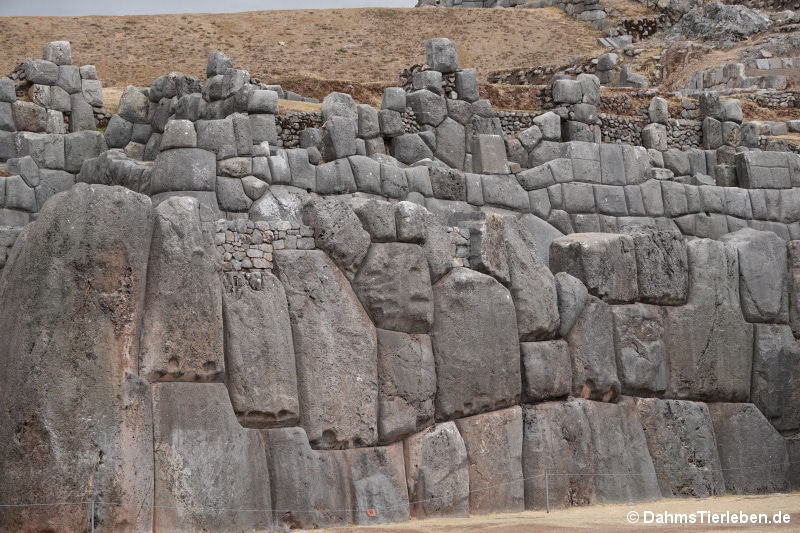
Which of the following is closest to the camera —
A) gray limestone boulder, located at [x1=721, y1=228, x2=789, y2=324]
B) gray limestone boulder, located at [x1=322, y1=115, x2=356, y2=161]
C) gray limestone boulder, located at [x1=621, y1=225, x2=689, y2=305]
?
gray limestone boulder, located at [x1=621, y1=225, x2=689, y2=305]

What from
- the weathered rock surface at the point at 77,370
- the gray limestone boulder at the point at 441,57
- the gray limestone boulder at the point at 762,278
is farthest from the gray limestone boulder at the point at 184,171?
the gray limestone boulder at the point at 762,278

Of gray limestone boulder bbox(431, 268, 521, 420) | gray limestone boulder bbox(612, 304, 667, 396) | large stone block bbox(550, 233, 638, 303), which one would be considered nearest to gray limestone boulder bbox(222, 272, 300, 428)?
gray limestone boulder bbox(431, 268, 521, 420)

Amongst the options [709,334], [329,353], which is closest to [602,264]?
[709,334]

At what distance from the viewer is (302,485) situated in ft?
50.5

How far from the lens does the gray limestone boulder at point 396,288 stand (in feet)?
56.3

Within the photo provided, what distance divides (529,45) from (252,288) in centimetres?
4438

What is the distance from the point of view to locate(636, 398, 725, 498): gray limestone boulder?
19875mm

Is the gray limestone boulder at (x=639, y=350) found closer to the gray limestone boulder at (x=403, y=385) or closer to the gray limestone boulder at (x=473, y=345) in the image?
the gray limestone boulder at (x=473, y=345)

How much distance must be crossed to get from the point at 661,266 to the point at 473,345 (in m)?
4.54

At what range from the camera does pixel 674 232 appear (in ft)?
69.6

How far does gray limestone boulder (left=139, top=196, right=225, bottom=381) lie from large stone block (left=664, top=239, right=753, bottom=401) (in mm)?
8888

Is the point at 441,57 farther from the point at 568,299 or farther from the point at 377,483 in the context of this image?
the point at 377,483

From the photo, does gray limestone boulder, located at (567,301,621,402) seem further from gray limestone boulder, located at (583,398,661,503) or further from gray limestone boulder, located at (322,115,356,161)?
gray limestone boulder, located at (322,115,356,161)

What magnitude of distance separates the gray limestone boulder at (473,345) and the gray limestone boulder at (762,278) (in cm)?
531
